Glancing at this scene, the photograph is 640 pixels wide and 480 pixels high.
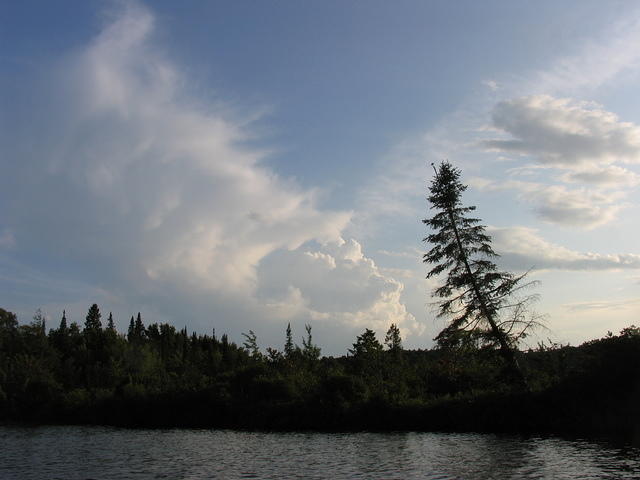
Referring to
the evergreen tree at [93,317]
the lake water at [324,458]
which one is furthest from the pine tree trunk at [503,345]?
the evergreen tree at [93,317]

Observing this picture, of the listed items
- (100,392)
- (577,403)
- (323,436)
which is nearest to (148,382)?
(100,392)

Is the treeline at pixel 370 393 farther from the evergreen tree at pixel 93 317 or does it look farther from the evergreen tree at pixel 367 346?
the evergreen tree at pixel 93 317

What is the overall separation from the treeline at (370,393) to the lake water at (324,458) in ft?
16.4

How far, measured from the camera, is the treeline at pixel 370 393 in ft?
144

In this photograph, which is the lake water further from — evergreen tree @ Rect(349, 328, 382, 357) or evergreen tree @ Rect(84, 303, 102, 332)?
evergreen tree @ Rect(84, 303, 102, 332)

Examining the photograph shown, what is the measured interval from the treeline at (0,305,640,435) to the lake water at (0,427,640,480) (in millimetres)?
4984

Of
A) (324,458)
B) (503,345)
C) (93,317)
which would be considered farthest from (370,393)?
(93,317)

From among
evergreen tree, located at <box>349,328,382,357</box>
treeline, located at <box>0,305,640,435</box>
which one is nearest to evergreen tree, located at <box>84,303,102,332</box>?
treeline, located at <box>0,305,640,435</box>

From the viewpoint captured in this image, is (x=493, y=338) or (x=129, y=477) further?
(x=493, y=338)

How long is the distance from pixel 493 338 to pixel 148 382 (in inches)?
2177

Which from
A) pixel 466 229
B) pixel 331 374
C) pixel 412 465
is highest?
pixel 466 229

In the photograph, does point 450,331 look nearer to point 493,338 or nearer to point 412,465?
point 493,338

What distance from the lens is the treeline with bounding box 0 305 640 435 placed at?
4397cm

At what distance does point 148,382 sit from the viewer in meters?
83.4
